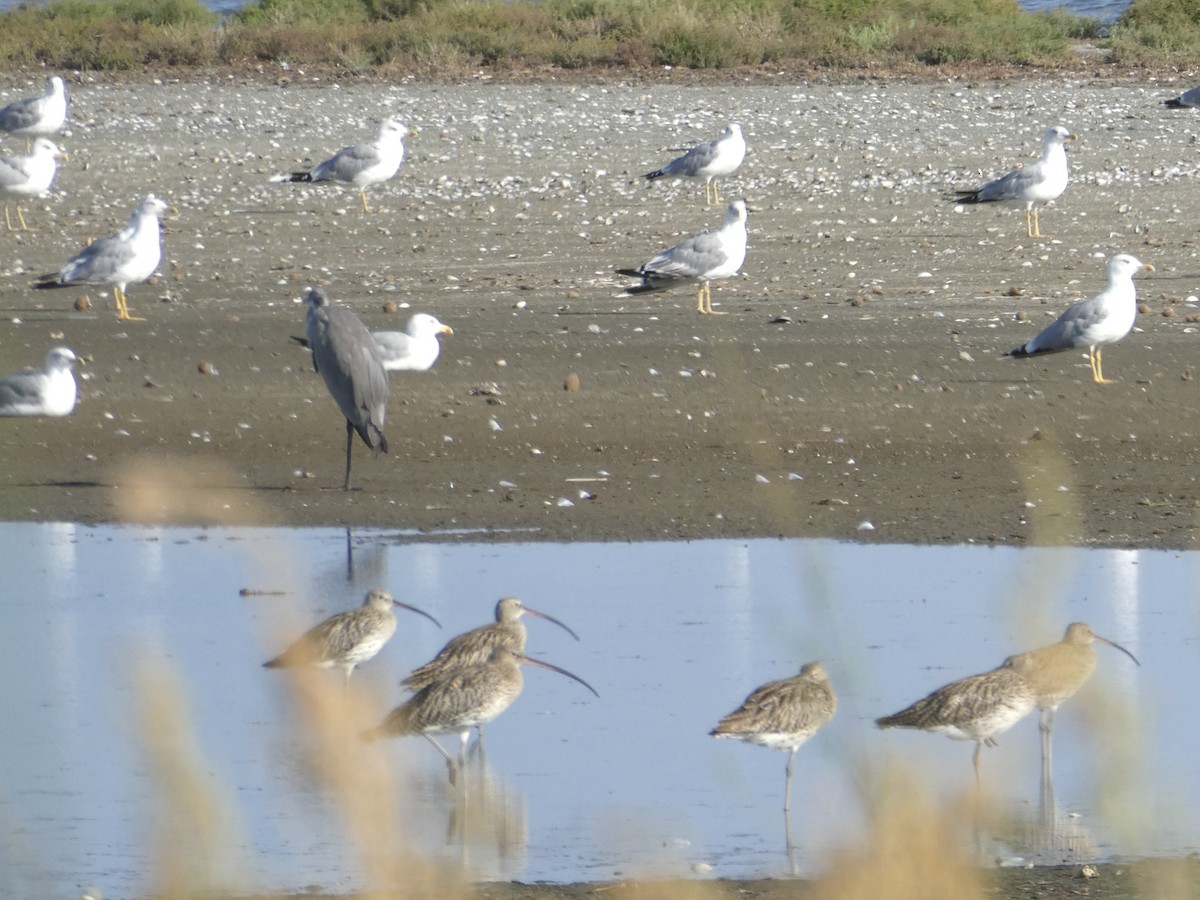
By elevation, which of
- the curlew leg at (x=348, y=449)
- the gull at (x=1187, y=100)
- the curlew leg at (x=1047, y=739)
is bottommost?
the curlew leg at (x=348, y=449)

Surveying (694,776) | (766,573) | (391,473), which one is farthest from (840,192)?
(694,776)

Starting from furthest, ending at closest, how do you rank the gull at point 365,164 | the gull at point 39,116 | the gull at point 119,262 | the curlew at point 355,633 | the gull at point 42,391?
the gull at point 39,116 → the gull at point 365,164 → the gull at point 119,262 → the gull at point 42,391 → the curlew at point 355,633

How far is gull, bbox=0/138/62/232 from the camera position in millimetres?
15570

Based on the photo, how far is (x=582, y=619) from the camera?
→ 773cm

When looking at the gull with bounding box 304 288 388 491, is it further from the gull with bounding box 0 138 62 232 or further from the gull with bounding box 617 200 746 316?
the gull with bounding box 0 138 62 232

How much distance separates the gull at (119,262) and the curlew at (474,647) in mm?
6634

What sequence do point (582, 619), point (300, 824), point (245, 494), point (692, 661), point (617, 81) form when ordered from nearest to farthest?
1. point (300, 824)
2. point (692, 661)
3. point (582, 619)
4. point (245, 494)
5. point (617, 81)

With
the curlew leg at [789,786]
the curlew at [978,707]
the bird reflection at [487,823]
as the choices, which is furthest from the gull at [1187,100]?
the bird reflection at [487,823]

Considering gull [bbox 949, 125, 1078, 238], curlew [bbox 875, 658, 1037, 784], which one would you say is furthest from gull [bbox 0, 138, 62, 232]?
curlew [bbox 875, 658, 1037, 784]

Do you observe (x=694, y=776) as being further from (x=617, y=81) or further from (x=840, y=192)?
(x=617, y=81)

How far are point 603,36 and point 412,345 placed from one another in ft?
59.9

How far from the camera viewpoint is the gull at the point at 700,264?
12984 mm

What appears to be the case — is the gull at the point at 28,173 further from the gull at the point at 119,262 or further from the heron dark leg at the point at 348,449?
the heron dark leg at the point at 348,449

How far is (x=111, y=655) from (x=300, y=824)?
1889 millimetres
